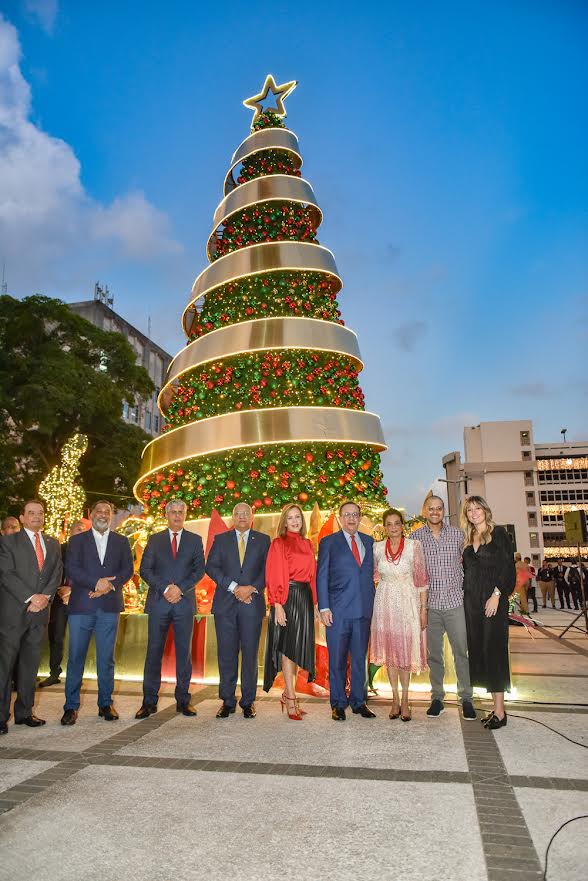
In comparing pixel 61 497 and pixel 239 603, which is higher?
pixel 61 497

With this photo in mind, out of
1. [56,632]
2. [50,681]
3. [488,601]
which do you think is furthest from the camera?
[56,632]

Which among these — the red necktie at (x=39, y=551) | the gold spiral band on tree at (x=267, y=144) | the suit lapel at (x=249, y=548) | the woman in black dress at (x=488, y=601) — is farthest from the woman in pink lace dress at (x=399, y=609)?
the gold spiral band on tree at (x=267, y=144)

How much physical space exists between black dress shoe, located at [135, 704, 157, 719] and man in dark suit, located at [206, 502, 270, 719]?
593mm

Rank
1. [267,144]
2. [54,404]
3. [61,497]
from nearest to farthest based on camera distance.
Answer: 1. [267,144]
2. [61,497]
3. [54,404]

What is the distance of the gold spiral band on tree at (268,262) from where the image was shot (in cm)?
1021

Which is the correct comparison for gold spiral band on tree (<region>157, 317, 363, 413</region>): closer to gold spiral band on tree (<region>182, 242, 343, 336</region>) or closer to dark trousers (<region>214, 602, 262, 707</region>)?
gold spiral band on tree (<region>182, 242, 343, 336</region>)

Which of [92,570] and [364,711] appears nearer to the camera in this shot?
[364,711]

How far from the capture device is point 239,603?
18.6ft

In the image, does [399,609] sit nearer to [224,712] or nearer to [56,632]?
[224,712]

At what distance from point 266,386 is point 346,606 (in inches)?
194

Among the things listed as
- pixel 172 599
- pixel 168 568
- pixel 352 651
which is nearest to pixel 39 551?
pixel 168 568

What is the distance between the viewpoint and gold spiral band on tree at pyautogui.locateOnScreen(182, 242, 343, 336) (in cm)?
1021

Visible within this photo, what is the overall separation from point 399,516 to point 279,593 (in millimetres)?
1311

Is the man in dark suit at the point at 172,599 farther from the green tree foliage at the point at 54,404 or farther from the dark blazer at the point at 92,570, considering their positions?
the green tree foliage at the point at 54,404
